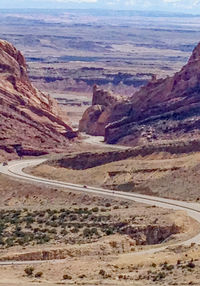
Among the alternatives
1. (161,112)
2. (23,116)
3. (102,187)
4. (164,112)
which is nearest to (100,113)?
(161,112)

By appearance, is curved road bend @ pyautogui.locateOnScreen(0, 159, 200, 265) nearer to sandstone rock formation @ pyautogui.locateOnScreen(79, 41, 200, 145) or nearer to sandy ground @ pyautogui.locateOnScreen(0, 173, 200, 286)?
sandy ground @ pyautogui.locateOnScreen(0, 173, 200, 286)

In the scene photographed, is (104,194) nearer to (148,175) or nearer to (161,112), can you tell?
(148,175)

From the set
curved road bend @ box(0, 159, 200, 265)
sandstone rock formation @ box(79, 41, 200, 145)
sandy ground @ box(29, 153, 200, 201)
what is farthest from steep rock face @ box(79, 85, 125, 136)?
sandy ground @ box(29, 153, 200, 201)

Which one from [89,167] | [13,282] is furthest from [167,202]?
[13,282]

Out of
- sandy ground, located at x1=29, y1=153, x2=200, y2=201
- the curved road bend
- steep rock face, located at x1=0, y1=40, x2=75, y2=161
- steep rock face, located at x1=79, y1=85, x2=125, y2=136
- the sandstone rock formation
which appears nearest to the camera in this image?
the curved road bend

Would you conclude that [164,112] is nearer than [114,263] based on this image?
No

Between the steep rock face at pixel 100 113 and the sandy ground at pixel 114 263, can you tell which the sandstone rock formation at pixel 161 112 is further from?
the sandy ground at pixel 114 263

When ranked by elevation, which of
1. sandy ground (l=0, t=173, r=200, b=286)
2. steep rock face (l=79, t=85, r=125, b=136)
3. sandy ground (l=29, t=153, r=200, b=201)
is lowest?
steep rock face (l=79, t=85, r=125, b=136)
